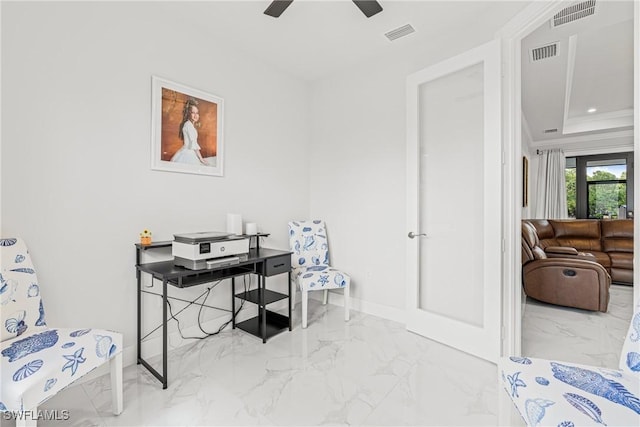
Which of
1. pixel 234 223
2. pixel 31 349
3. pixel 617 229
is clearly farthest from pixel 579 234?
pixel 31 349

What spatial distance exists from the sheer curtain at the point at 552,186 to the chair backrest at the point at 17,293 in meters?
7.41

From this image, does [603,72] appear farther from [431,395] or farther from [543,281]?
[431,395]

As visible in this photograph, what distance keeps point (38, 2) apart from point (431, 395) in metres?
3.25

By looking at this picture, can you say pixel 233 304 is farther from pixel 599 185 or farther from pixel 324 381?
pixel 599 185

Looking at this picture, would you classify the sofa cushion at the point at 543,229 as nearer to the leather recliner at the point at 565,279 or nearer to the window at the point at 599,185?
the leather recliner at the point at 565,279

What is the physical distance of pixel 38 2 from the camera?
68.4 inches

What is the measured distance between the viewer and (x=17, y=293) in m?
1.49

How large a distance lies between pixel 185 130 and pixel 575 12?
303cm

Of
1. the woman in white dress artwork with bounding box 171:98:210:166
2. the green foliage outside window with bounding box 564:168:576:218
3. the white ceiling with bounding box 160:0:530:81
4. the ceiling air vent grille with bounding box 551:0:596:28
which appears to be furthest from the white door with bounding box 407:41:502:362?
the green foliage outside window with bounding box 564:168:576:218

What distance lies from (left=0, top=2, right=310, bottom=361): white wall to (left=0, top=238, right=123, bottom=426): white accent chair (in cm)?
26

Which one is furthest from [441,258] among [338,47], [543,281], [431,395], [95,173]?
[95,173]

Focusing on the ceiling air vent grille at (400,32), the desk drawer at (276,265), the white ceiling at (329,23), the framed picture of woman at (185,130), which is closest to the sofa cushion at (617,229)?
the white ceiling at (329,23)

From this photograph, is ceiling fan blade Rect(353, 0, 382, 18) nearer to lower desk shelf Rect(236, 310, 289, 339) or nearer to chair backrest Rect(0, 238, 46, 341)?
chair backrest Rect(0, 238, 46, 341)

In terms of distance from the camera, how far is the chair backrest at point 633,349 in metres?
1.12
